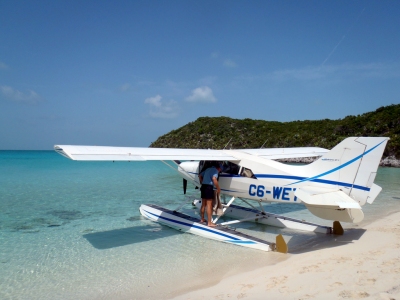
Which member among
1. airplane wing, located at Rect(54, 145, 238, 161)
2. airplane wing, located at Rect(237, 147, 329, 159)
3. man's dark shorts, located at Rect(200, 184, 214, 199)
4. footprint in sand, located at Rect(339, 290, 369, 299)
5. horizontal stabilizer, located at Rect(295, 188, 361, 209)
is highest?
airplane wing, located at Rect(237, 147, 329, 159)

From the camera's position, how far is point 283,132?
45.4 meters

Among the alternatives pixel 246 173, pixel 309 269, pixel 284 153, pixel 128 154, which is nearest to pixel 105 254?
pixel 128 154

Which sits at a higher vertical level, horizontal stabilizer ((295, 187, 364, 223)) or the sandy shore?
horizontal stabilizer ((295, 187, 364, 223))

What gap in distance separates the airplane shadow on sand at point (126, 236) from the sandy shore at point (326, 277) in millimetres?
2798

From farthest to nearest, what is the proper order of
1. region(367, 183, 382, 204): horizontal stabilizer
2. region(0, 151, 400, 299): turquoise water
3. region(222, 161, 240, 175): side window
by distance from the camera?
region(222, 161, 240, 175): side window
region(367, 183, 382, 204): horizontal stabilizer
region(0, 151, 400, 299): turquoise water

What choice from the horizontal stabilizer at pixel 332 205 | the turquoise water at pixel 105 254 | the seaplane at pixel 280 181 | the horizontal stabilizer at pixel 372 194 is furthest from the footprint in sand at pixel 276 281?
the horizontal stabilizer at pixel 372 194

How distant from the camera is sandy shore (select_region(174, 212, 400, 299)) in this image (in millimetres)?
3369

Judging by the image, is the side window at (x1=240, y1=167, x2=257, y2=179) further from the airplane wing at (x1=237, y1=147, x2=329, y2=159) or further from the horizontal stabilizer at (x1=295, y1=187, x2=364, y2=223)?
the airplane wing at (x1=237, y1=147, x2=329, y2=159)

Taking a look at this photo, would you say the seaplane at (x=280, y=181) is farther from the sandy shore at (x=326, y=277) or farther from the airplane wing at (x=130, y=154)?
the sandy shore at (x=326, y=277)

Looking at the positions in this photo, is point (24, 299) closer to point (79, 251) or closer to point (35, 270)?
point (35, 270)

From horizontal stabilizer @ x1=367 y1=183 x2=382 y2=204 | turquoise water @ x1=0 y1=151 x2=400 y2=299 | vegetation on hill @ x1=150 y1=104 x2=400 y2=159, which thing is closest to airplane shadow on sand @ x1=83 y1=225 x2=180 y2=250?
turquoise water @ x1=0 y1=151 x2=400 y2=299

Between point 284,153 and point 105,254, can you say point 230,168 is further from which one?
point 105,254

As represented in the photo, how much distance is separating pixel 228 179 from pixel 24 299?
4.62m

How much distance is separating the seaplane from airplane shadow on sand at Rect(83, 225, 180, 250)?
14.2 inches
